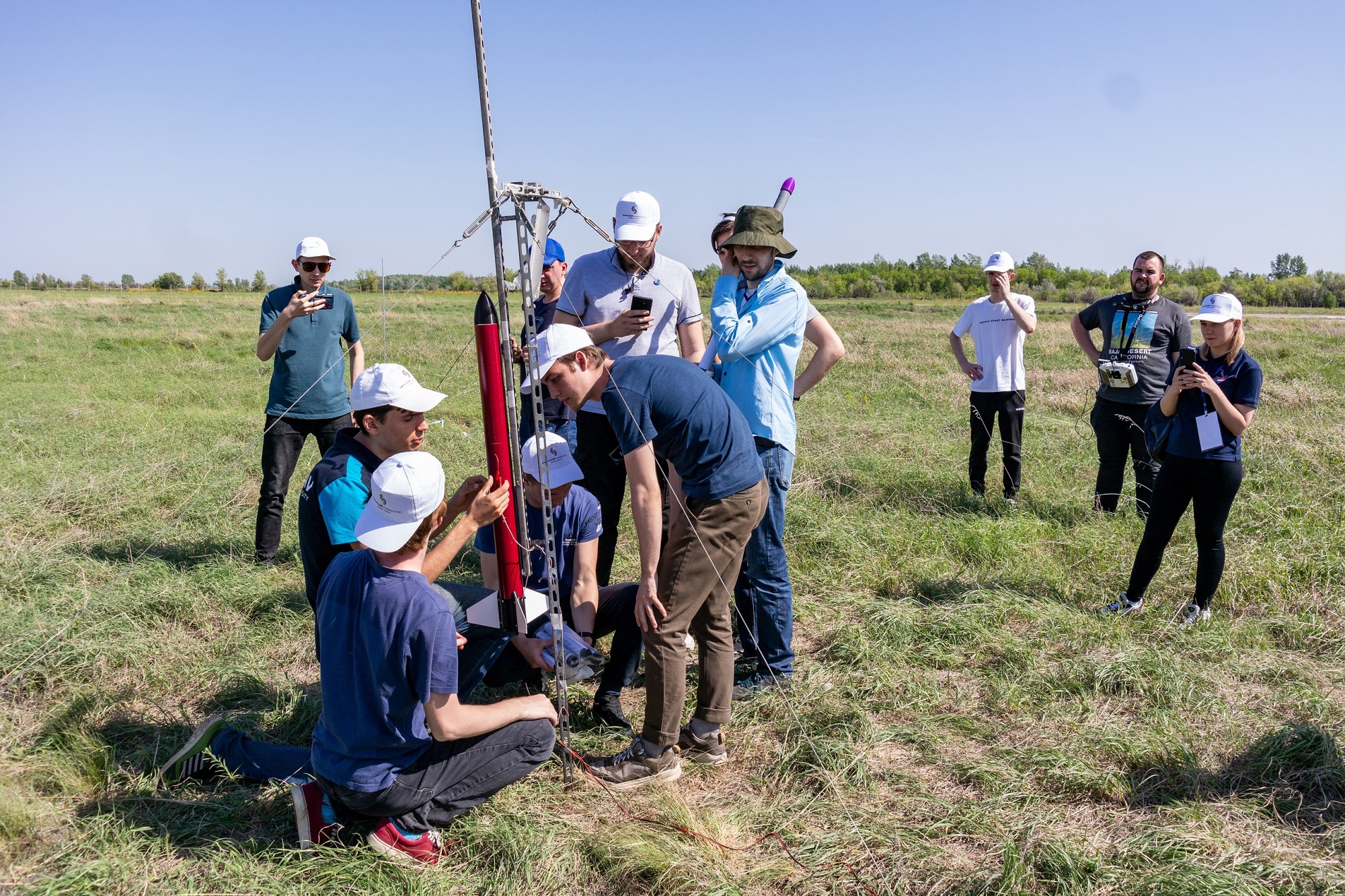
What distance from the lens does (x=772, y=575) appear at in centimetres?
382

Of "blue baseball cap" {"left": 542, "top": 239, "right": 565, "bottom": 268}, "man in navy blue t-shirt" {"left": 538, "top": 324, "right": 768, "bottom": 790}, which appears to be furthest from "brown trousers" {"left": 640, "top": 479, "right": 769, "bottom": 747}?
"blue baseball cap" {"left": 542, "top": 239, "right": 565, "bottom": 268}

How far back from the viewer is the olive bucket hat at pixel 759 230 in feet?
12.1

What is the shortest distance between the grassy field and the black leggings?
0.22 metres

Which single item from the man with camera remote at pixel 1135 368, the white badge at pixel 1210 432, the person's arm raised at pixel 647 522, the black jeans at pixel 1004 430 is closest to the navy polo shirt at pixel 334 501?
the person's arm raised at pixel 647 522

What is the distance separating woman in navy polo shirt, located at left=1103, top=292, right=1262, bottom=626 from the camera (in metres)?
4.29

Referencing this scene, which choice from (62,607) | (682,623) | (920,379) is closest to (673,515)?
(682,623)

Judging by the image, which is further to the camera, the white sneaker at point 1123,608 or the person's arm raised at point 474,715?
the white sneaker at point 1123,608

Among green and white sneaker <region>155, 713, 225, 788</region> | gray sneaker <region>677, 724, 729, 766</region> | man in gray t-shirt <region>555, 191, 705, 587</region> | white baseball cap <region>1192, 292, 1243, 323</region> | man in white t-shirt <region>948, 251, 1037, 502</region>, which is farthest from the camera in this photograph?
man in white t-shirt <region>948, 251, 1037, 502</region>

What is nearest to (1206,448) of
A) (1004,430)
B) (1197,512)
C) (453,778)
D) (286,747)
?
(1197,512)

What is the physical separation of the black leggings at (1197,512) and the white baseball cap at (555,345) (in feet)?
10.8

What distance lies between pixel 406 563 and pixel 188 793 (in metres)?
1.51

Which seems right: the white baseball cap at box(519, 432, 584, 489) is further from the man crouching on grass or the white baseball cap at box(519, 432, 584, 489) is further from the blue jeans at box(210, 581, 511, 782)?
the man crouching on grass

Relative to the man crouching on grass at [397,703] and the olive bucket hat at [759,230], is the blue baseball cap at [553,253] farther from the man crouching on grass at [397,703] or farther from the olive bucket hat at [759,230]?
the man crouching on grass at [397,703]

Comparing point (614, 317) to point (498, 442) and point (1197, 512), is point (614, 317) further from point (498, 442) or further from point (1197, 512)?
point (1197, 512)
